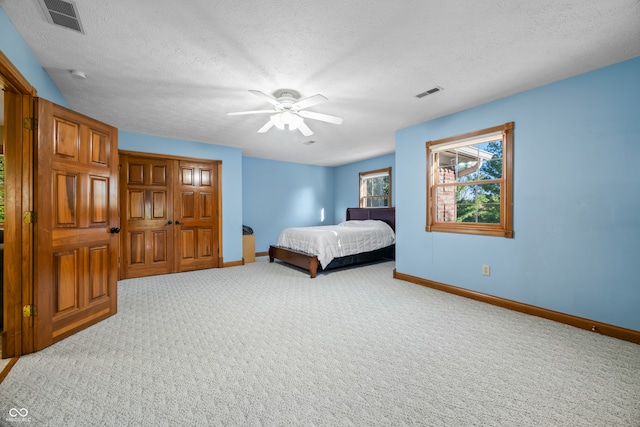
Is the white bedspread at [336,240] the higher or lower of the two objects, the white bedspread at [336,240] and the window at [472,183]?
the lower

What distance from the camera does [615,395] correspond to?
1.62m

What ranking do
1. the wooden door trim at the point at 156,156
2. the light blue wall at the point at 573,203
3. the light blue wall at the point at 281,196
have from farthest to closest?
the light blue wall at the point at 281,196, the wooden door trim at the point at 156,156, the light blue wall at the point at 573,203

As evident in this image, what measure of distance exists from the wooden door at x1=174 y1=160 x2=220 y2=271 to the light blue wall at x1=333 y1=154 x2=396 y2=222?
3.69 m

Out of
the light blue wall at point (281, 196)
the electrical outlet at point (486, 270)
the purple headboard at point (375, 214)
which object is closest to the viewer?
the electrical outlet at point (486, 270)

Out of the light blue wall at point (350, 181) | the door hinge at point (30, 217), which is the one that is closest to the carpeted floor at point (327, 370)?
the door hinge at point (30, 217)

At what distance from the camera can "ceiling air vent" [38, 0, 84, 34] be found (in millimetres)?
1694

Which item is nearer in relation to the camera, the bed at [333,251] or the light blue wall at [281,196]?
the bed at [333,251]

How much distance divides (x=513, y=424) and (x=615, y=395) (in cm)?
82

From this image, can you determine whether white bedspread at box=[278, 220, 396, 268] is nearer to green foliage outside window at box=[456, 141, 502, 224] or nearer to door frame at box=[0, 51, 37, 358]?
green foliage outside window at box=[456, 141, 502, 224]

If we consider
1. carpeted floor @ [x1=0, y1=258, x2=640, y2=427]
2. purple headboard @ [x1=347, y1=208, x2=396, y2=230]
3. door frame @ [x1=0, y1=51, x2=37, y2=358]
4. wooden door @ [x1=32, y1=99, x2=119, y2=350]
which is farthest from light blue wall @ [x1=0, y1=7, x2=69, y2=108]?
purple headboard @ [x1=347, y1=208, x2=396, y2=230]

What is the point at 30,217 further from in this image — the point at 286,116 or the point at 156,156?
the point at 156,156

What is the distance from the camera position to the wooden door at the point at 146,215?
4.46 m

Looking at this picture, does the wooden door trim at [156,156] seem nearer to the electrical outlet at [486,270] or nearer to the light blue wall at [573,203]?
the light blue wall at [573,203]

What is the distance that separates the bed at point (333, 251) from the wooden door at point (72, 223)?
2673mm
